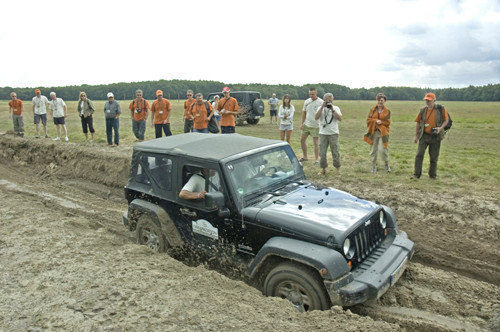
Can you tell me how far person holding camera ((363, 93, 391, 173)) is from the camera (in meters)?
9.98

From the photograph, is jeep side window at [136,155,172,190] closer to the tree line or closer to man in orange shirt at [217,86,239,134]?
man in orange shirt at [217,86,239,134]

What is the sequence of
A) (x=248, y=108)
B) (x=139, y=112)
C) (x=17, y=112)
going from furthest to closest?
(x=248, y=108), (x=17, y=112), (x=139, y=112)

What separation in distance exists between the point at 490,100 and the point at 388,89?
20.6 metres

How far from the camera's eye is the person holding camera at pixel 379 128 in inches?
393

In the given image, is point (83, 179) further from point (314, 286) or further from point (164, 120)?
point (314, 286)

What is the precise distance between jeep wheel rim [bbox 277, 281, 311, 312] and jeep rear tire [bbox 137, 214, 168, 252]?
6.99 ft

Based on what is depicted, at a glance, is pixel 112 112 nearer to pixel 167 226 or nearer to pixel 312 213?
pixel 167 226

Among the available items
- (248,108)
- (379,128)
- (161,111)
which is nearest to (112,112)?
(161,111)

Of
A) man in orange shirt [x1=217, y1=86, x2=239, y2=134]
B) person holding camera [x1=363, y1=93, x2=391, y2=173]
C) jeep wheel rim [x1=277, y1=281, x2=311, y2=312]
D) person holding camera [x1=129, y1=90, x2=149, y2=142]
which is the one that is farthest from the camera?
person holding camera [x1=129, y1=90, x2=149, y2=142]

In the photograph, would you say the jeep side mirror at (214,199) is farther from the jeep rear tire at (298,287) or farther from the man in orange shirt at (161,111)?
the man in orange shirt at (161,111)

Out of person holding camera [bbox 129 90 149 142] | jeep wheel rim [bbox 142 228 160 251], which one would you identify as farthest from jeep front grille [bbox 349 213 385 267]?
person holding camera [bbox 129 90 149 142]

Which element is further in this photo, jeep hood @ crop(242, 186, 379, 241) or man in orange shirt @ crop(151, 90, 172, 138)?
man in orange shirt @ crop(151, 90, 172, 138)

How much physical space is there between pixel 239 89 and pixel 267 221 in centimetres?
6327

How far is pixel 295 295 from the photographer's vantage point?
434 centimetres
